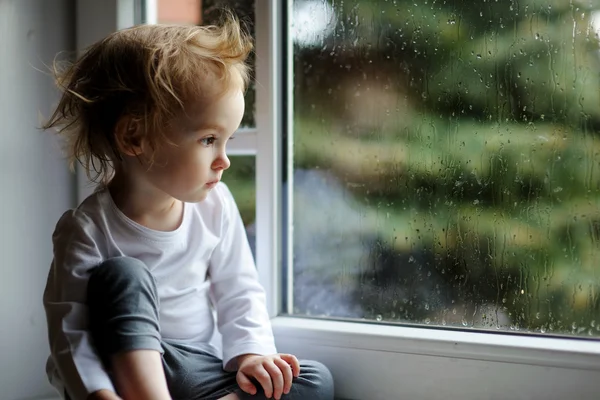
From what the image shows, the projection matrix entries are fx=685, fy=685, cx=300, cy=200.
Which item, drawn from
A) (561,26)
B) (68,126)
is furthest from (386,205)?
(68,126)

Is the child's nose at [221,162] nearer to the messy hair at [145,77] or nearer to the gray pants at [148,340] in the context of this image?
the messy hair at [145,77]

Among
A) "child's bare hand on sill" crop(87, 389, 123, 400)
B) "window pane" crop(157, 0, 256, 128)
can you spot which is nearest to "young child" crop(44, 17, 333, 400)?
"child's bare hand on sill" crop(87, 389, 123, 400)

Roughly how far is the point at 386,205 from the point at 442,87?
0.23m

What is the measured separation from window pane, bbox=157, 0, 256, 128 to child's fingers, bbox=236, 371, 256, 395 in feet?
1.61

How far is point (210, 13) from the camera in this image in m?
1.35

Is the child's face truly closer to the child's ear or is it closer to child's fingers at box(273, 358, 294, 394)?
the child's ear

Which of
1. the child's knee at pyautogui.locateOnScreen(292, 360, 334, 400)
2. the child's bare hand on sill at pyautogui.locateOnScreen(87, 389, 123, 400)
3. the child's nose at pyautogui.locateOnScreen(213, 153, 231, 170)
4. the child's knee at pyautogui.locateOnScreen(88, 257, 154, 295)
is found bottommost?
the child's knee at pyautogui.locateOnScreen(292, 360, 334, 400)

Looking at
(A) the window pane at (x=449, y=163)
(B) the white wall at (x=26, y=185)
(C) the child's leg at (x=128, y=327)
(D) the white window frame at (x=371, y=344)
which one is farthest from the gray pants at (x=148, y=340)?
(B) the white wall at (x=26, y=185)

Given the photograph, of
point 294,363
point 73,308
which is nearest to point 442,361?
point 294,363

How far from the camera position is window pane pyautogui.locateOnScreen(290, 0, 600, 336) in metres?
1.07

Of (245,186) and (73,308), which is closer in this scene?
(73,308)

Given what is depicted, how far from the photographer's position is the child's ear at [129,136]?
1.04 m

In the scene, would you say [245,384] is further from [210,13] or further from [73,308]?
[210,13]

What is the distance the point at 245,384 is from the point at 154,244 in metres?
0.26
